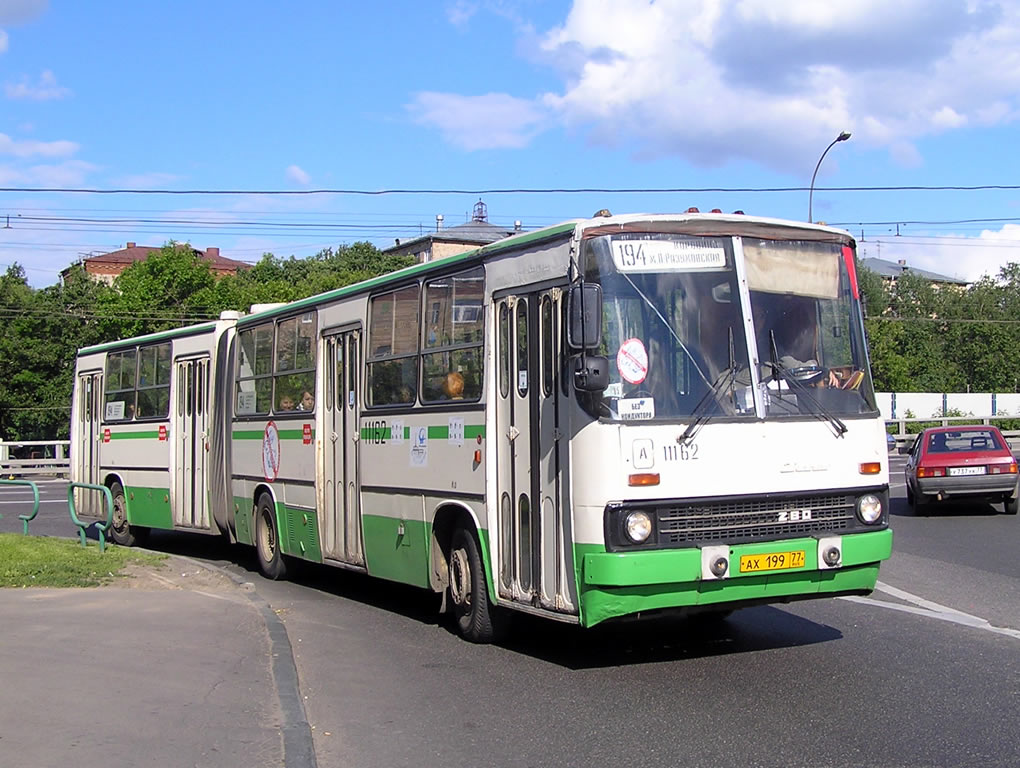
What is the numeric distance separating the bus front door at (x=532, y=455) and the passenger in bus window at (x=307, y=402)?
13.9 feet

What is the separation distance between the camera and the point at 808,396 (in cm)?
875

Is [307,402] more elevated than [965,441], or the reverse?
[307,402]

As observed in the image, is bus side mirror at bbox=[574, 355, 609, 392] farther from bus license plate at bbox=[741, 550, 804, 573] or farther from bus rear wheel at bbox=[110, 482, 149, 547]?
bus rear wheel at bbox=[110, 482, 149, 547]

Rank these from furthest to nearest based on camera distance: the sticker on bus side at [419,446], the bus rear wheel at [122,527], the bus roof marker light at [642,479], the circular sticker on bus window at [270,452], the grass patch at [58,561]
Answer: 1. the bus rear wheel at [122,527]
2. the circular sticker on bus window at [270,452]
3. the grass patch at [58,561]
4. the sticker on bus side at [419,446]
5. the bus roof marker light at [642,479]

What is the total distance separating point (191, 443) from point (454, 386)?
8222 millimetres

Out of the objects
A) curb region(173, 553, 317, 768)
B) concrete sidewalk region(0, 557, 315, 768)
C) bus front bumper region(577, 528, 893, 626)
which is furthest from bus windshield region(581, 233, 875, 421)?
concrete sidewalk region(0, 557, 315, 768)

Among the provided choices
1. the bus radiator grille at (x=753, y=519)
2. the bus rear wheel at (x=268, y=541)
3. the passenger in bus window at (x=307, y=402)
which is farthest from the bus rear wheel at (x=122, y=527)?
the bus radiator grille at (x=753, y=519)

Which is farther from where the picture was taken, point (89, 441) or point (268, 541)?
point (89, 441)

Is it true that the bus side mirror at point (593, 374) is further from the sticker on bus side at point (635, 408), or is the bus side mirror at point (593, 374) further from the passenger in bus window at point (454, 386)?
the passenger in bus window at point (454, 386)

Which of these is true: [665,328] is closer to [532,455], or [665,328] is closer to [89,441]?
[532,455]

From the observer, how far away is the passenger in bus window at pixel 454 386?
10125 mm

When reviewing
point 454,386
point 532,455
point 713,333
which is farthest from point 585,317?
point 454,386

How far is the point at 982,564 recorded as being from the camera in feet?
48.5

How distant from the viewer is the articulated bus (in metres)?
8.19
